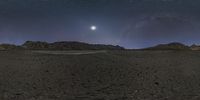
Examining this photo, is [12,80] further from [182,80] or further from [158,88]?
[182,80]

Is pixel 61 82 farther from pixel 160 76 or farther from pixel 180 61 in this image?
pixel 180 61

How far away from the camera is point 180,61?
2191 centimetres

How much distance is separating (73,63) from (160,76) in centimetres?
594

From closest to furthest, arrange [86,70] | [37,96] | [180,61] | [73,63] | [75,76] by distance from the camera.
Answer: [37,96] < [75,76] < [86,70] < [73,63] < [180,61]

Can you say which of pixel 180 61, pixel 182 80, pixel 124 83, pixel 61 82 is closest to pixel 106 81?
pixel 124 83

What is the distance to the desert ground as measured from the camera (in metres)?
13.1

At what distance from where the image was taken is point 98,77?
1700 cm

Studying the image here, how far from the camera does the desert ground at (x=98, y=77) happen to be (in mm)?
13141

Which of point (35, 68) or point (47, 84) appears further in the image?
point (35, 68)

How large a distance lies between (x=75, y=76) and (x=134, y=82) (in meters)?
3.38

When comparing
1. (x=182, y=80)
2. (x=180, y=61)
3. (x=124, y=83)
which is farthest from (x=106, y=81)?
(x=180, y=61)

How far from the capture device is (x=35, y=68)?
18.5 metres

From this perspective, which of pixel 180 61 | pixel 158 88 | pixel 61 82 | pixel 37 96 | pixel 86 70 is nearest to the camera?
pixel 37 96

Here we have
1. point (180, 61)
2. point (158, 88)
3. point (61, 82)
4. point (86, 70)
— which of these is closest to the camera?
point (158, 88)
